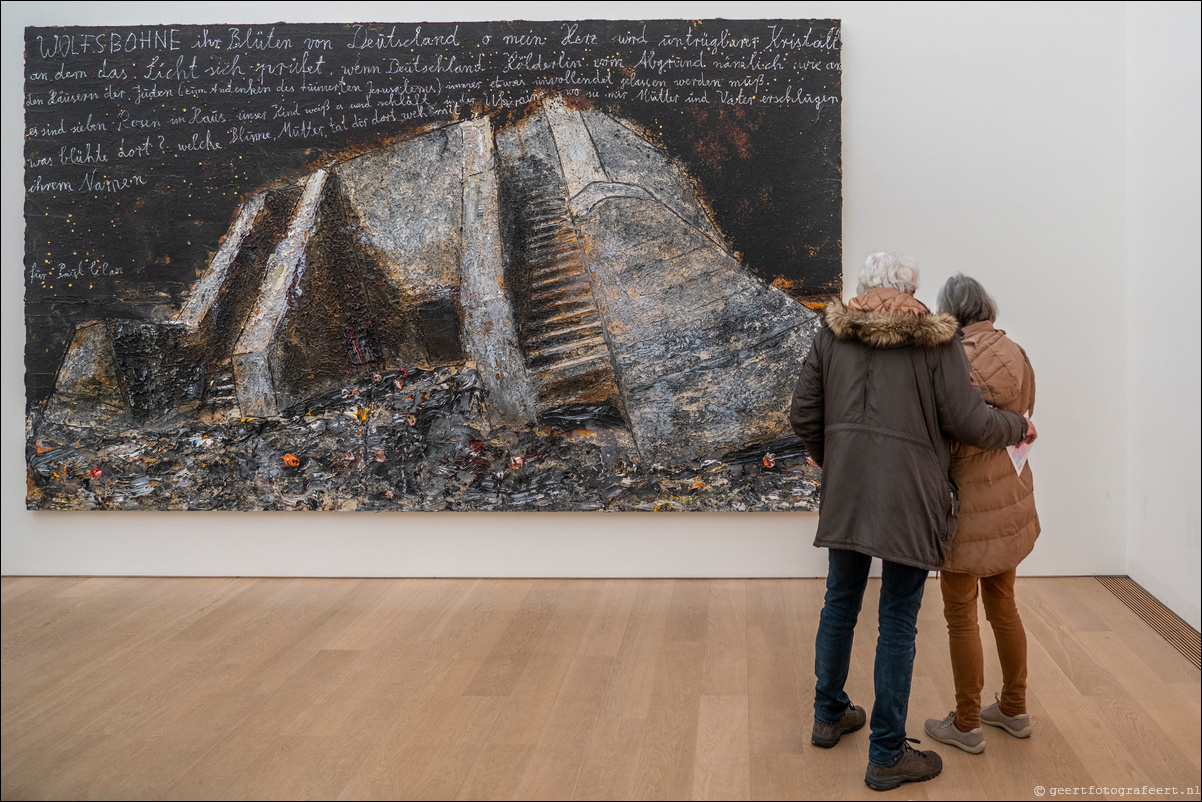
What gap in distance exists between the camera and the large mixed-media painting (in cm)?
362

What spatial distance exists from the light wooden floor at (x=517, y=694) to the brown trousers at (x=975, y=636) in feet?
0.46

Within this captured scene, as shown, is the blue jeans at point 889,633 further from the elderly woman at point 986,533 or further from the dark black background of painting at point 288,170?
the dark black background of painting at point 288,170

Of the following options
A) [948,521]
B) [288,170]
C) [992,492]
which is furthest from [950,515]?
[288,170]

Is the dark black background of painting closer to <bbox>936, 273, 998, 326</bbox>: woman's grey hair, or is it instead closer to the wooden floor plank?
<bbox>936, 273, 998, 326</bbox>: woman's grey hair

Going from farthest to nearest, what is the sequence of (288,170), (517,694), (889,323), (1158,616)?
(288,170) < (1158,616) < (517,694) < (889,323)

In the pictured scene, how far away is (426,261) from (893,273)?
2.21 m

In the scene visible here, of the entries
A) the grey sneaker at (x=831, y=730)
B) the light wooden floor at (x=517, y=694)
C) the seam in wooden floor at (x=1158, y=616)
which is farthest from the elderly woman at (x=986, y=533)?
the seam in wooden floor at (x=1158, y=616)

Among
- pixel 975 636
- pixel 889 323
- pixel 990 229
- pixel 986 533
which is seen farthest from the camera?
pixel 990 229

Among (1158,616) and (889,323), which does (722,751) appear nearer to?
(889,323)

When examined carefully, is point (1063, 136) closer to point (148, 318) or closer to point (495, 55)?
point (495, 55)

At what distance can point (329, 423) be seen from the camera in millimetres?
3748

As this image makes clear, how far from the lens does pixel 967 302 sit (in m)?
2.18

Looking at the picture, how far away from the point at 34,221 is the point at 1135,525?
16.6ft

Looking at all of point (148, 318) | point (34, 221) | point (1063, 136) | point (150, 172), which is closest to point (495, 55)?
point (150, 172)
